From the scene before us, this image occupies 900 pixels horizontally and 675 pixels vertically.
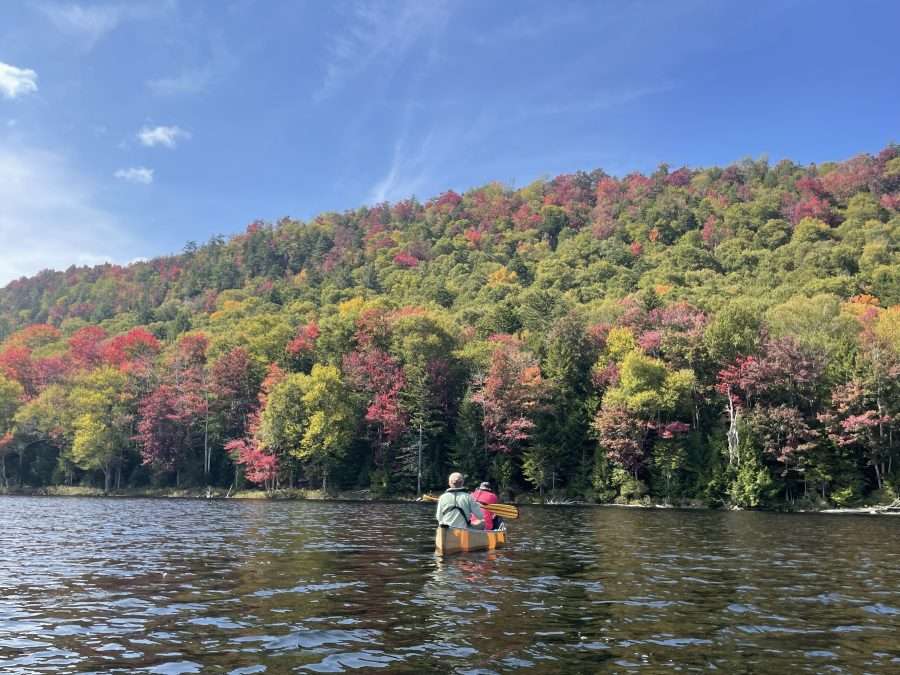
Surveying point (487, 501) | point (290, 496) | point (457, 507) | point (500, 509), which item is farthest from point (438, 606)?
point (290, 496)

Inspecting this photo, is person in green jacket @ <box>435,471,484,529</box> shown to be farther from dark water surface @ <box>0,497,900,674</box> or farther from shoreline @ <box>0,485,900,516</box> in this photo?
shoreline @ <box>0,485,900,516</box>

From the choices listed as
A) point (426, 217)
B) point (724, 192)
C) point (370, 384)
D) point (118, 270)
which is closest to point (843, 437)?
point (370, 384)

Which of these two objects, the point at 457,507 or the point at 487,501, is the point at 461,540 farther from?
the point at 487,501

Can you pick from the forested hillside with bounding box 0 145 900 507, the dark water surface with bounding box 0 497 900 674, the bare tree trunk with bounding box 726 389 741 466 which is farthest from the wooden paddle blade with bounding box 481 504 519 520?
the bare tree trunk with bounding box 726 389 741 466

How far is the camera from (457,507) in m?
21.8

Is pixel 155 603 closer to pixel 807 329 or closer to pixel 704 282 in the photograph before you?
pixel 807 329

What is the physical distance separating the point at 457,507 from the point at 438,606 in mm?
8046

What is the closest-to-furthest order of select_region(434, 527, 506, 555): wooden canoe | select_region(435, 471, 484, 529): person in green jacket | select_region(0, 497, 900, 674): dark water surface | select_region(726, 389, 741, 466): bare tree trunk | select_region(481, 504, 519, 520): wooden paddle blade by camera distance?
1. select_region(0, 497, 900, 674): dark water surface
2. select_region(434, 527, 506, 555): wooden canoe
3. select_region(435, 471, 484, 529): person in green jacket
4. select_region(481, 504, 519, 520): wooden paddle blade
5. select_region(726, 389, 741, 466): bare tree trunk

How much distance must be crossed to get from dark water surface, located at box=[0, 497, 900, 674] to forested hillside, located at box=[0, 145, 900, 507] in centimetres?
3258

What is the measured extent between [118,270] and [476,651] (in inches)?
7524

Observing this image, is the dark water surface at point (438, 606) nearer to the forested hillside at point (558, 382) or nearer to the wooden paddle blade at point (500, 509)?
the wooden paddle blade at point (500, 509)

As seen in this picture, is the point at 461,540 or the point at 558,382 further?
the point at 558,382

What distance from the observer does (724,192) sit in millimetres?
147375

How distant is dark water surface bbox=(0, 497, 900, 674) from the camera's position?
10.0 meters
